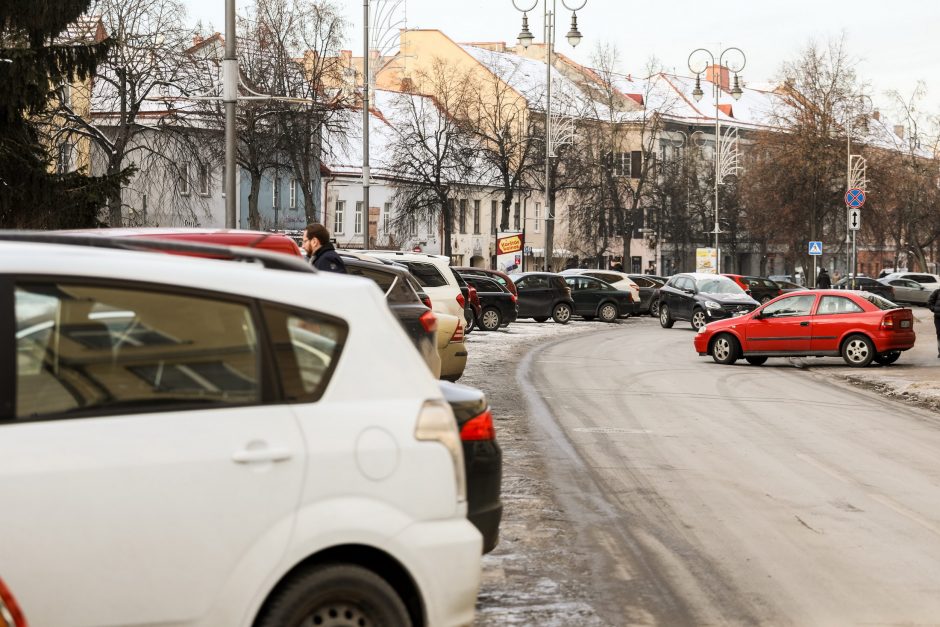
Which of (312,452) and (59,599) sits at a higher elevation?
(312,452)

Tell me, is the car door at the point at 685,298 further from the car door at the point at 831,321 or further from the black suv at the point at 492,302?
the car door at the point at 831,321

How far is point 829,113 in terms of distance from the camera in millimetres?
65812

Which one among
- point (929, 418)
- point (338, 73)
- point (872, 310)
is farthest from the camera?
point (338, 73)

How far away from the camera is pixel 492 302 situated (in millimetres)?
38062

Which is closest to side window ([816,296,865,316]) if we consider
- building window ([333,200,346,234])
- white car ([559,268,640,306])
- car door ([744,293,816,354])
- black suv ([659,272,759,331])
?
car door ([744,293,816,354])

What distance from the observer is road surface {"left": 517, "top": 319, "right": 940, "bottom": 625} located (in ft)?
23.5

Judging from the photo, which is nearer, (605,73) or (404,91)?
(404,91)

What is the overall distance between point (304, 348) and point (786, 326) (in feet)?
75.4

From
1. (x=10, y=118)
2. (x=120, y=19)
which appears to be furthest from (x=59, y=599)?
(x=120, y=19)

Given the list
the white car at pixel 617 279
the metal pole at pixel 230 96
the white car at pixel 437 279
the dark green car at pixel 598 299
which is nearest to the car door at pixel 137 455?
the white car at pixel 437 279

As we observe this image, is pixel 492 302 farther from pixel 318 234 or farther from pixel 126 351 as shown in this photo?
Answer: pixel 126 351

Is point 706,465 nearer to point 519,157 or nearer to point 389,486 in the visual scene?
point 389,486

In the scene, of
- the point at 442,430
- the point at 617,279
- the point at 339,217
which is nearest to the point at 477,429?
the point at 442,430

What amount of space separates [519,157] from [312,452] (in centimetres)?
6497
